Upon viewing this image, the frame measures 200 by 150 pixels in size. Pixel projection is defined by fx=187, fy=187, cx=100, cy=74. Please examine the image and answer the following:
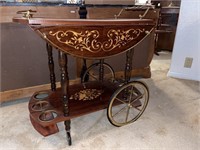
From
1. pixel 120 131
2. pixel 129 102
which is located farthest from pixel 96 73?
pixel 120 131

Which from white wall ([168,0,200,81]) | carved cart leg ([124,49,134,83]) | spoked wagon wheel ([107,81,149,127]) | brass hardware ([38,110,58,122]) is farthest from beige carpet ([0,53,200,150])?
white wall ([168,0,200,81])

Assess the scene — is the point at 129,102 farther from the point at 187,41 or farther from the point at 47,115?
the point at 187,41

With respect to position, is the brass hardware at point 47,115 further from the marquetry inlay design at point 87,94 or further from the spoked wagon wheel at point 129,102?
the spoked wagon wheel at point 129,102

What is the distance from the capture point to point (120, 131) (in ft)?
4.94

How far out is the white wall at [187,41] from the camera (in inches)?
88.4

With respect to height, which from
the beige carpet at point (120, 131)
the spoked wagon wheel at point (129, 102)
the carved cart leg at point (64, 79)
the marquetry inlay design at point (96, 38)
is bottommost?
the beige carpet at point (120, 131)

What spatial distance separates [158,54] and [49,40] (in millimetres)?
2994

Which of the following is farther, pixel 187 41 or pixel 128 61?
pixel 187 41

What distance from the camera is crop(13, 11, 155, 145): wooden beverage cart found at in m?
1.09

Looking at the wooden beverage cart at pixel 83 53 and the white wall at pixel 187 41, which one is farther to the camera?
the white wall at pixel 187 41

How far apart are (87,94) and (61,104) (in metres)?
0.26

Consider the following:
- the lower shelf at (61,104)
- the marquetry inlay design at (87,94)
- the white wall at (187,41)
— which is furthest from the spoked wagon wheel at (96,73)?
the white wall at (187,41)

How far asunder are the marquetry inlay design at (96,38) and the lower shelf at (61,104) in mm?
477

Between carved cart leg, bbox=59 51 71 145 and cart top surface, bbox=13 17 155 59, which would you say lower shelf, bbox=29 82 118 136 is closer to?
carved cart leg, bbox=59 51 71 145
